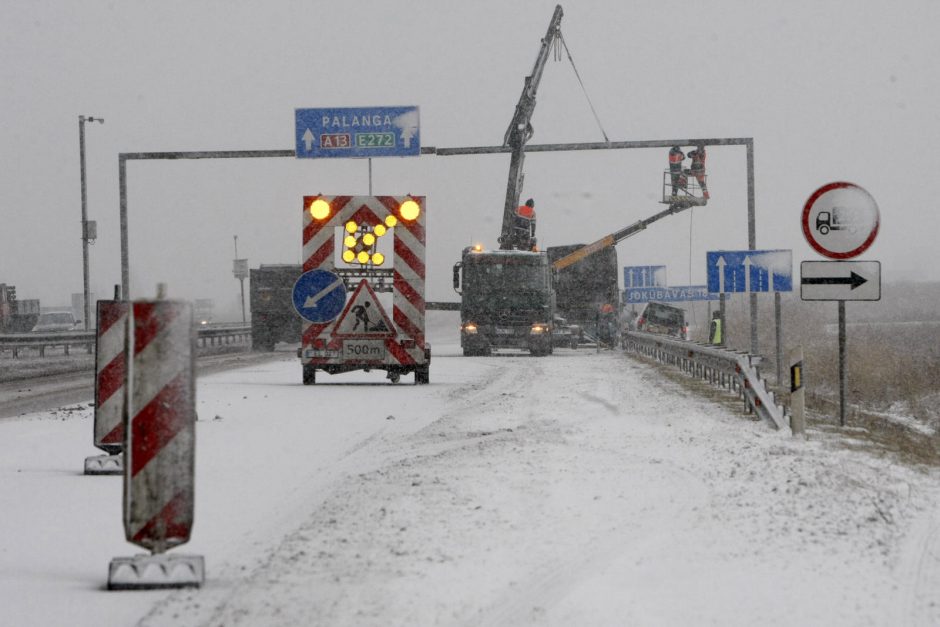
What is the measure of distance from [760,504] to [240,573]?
3.10 metres

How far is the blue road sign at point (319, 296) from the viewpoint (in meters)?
17.3

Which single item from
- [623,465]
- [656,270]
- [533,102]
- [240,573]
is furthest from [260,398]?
[656,270]

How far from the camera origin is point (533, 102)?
40.4 meters

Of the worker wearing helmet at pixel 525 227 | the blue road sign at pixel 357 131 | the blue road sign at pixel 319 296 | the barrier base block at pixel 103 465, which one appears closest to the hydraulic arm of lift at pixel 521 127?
the worker wearing helmet at pixel 525 227

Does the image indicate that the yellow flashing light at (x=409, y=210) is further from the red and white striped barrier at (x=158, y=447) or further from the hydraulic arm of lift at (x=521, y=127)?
the hydraulic arm of lift at (x=521, y=127)

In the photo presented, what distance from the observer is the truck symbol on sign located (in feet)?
39.9

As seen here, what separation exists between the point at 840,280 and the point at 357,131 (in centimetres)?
2354

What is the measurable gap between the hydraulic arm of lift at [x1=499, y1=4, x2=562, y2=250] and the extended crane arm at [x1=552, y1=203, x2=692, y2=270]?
6.77ft

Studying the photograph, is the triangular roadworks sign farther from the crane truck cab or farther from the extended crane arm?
the extended crane arm

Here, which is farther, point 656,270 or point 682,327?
point 656,270

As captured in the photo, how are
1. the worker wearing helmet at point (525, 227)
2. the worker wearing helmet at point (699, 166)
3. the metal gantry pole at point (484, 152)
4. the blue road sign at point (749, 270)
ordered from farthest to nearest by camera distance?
1. the worker wearing helmet at point (525, 227)
2. the worker wearing helmet at point (699, 166)
3. the metal gantry pole at point (484, 152)
4. the blue road sign at point (749, 270)

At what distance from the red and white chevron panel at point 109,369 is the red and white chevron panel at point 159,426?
11.4 ft

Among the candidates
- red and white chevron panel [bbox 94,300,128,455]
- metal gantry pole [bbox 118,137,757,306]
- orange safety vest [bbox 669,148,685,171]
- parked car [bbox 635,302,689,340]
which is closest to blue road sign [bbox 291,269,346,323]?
red and white chevron panel [bbox 94,300,128,455]

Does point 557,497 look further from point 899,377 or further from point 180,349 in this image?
point 899,377
